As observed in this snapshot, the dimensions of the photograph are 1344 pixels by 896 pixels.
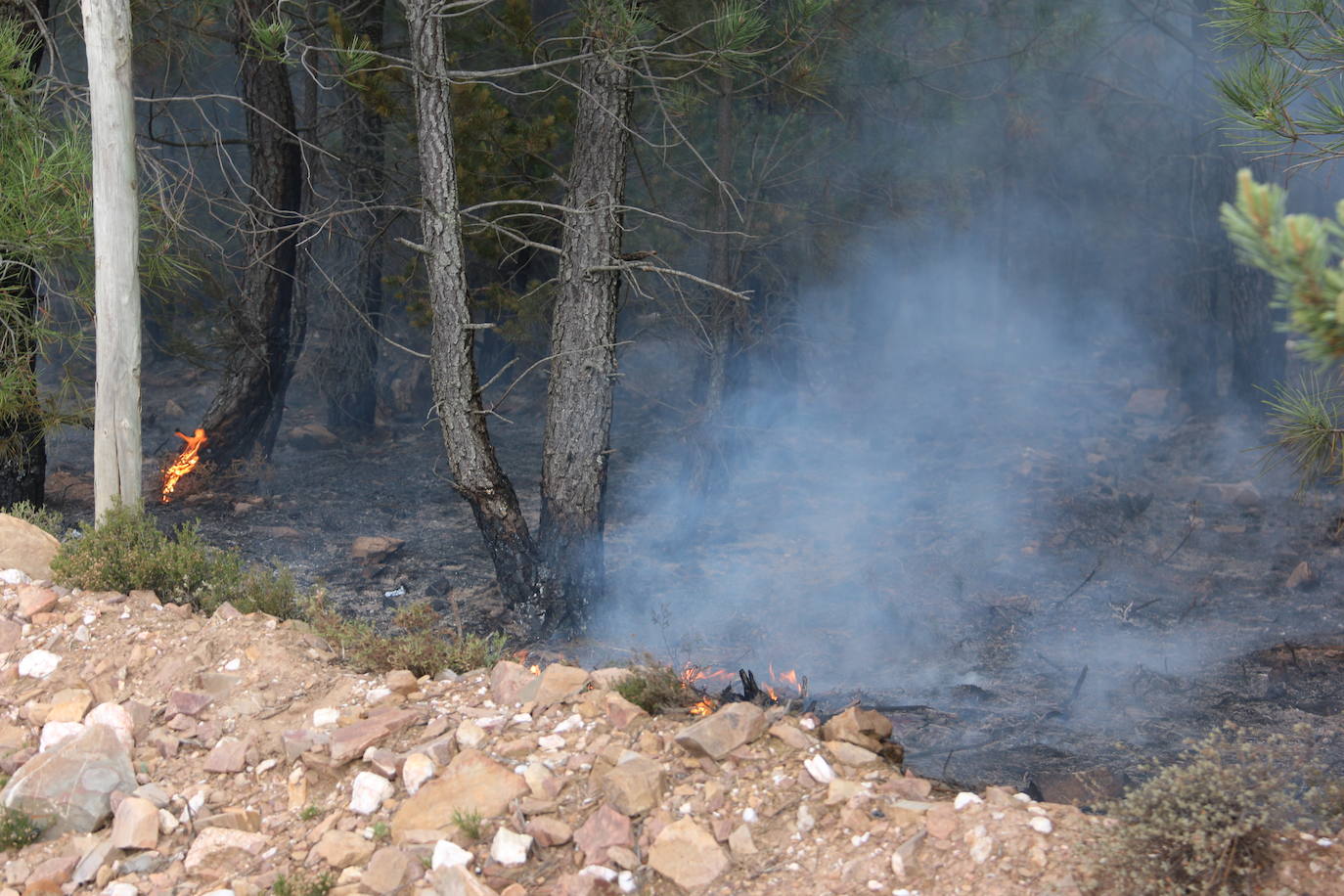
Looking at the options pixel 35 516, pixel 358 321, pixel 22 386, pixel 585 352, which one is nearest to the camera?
pixel 35 516

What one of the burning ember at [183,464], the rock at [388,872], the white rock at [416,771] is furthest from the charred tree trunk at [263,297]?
the rock at [388,872]

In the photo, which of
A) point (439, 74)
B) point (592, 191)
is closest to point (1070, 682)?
point (592, 191)

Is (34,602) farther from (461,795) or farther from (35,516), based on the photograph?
(461,795)

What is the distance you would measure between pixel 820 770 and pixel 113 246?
16.2 feet

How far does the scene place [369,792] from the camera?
378cm

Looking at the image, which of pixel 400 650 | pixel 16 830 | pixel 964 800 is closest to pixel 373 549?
pixel 400 650

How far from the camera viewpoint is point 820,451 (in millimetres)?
12203

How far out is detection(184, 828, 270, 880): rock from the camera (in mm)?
3576

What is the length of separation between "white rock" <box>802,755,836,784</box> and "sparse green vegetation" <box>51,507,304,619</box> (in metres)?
3.01

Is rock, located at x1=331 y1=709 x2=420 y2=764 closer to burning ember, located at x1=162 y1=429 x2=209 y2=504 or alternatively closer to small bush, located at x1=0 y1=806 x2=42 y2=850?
small bush, located at x1=0 y1=806 x2=42 y2=850

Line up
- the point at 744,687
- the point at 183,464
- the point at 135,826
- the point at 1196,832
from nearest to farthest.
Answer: the point at 1196,832 < the point at 135,826 < the point at 744,687 < the point at 183,464

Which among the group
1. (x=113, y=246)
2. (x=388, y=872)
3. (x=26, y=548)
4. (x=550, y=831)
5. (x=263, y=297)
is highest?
(x=113, y=246)

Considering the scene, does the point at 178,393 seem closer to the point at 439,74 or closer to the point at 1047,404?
the point at 439,74

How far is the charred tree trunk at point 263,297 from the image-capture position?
9.13 meters
